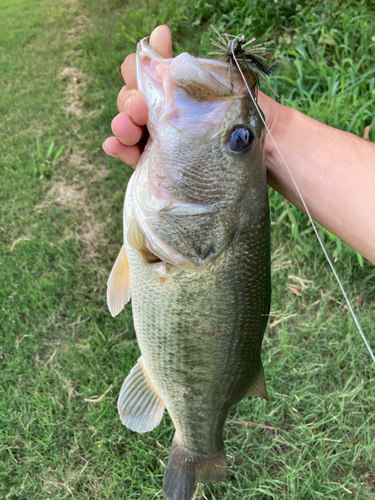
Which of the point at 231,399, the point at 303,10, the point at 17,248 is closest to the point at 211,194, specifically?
the point at 231,399

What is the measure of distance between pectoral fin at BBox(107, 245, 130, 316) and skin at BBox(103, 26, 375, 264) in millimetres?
514

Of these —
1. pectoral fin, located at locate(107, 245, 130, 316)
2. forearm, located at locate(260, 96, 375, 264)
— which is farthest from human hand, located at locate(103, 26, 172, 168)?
forearm, located at locate(260, 96, 375, 264)

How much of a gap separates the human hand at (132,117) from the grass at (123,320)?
1.77 meters

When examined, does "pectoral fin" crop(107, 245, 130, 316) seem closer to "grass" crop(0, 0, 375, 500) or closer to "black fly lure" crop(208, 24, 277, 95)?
"black fly lure" crop(208, 24, 277, 95)

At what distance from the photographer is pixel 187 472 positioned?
188cm

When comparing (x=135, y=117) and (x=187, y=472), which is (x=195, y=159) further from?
(x=187, y=472)

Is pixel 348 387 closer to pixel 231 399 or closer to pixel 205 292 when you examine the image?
pixel 231 399

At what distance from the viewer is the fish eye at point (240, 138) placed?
1261 mm

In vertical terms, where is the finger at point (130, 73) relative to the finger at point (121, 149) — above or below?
above

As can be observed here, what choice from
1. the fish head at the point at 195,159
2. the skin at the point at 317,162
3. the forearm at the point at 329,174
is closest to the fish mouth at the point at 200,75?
the fish head at the point at 195,159

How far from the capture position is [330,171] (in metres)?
1.75

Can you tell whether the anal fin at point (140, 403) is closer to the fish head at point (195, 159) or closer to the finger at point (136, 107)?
the fish head at point (195, 159)

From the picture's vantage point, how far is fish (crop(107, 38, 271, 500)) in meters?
1.25

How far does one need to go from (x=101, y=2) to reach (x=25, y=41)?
1.52m
